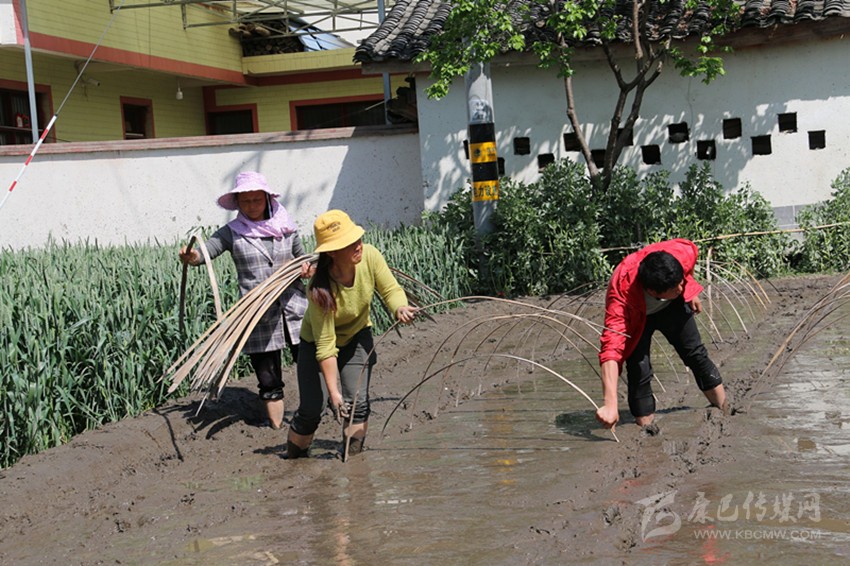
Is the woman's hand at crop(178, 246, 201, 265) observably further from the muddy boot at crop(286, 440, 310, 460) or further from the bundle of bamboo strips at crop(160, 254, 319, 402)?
the muddy boot at crop(286, 440, 310, 460)

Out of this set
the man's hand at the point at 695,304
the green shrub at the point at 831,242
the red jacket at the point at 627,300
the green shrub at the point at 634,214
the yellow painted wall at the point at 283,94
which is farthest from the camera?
the yellow painted wall at the point at 283,94

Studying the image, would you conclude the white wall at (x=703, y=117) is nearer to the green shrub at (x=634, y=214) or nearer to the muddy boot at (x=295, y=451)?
the green shrub at (x=634, y=214)

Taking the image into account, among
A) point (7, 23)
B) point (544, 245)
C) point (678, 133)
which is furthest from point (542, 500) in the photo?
point (7, 23)

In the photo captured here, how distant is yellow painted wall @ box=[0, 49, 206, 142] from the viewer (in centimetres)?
1734

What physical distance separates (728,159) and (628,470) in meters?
9.26

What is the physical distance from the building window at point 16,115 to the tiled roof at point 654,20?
6248mm

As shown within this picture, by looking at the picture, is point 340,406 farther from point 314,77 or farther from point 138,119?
point 314,77

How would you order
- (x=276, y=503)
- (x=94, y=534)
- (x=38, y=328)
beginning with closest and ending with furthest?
(x=94, y=534)
(x=276, y=503)
(x=38, y=328)

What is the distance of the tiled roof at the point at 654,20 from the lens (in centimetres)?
1299

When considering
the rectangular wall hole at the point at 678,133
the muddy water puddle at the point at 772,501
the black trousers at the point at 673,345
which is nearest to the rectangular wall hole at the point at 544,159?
the rectangular wall hole at the point at 678,133

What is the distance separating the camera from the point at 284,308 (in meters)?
6.97

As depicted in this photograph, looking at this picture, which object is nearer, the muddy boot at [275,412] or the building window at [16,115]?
the muddy boot at [275,412]

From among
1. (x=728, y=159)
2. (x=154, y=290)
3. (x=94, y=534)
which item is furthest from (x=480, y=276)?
(x=94, y=534)

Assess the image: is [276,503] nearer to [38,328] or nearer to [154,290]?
[38,328]
